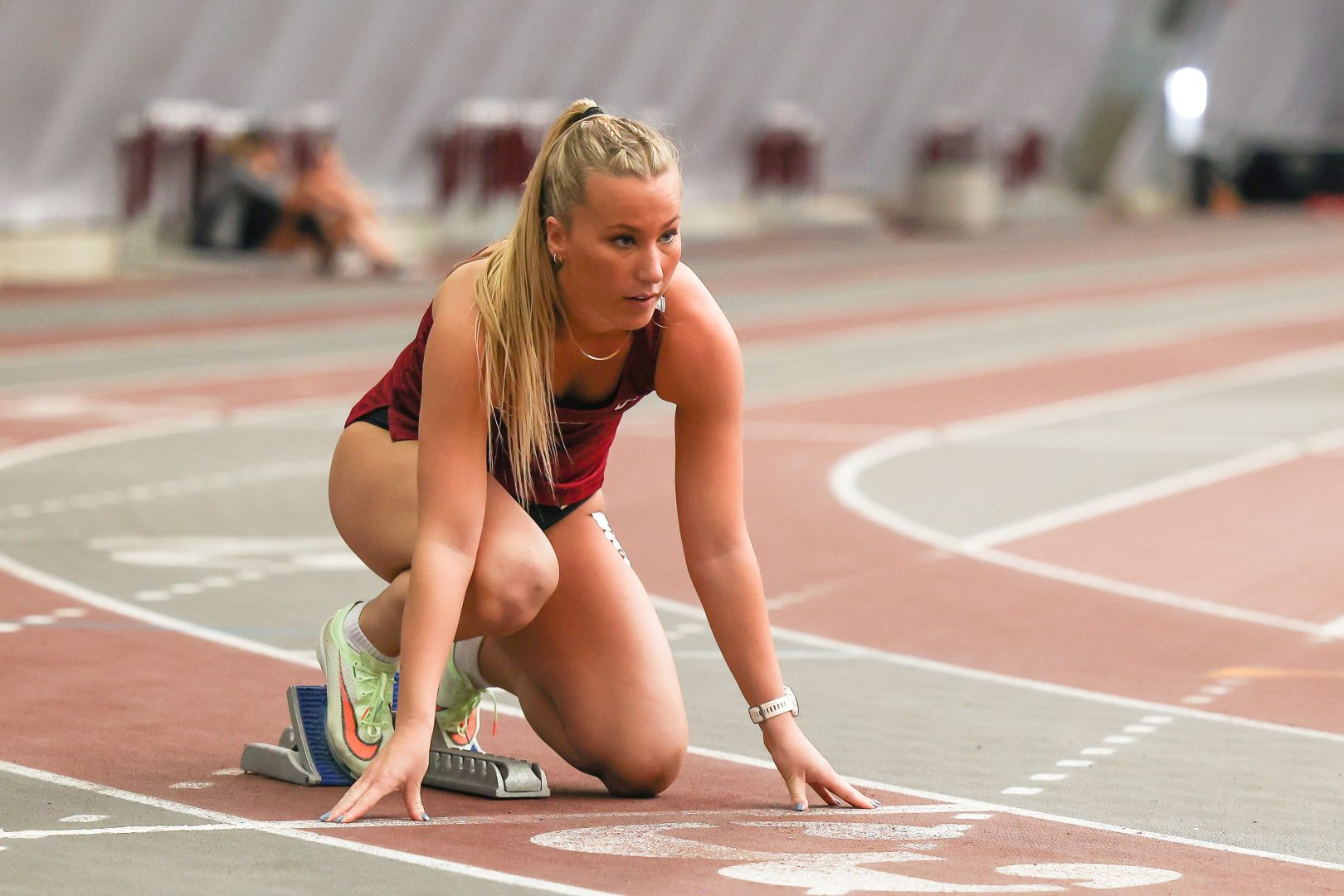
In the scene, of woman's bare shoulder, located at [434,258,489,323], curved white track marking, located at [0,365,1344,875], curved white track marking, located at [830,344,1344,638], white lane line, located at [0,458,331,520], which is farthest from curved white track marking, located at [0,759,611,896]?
white lane line, located at [0,458,331,520]

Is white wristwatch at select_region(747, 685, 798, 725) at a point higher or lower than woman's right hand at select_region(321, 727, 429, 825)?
higher

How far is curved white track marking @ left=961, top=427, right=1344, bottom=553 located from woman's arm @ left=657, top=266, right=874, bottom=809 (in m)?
4.04

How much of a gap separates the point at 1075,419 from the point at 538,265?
9.44 meters

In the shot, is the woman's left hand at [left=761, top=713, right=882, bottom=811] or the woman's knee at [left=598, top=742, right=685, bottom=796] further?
the woman's knee at [left=598, top=742, right=685, bottom=796]

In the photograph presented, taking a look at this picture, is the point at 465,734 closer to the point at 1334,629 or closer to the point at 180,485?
the point at 1334,629

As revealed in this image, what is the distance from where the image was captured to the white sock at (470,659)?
4.52 metres

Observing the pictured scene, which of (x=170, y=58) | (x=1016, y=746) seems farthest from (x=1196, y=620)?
(x=170, y=58)

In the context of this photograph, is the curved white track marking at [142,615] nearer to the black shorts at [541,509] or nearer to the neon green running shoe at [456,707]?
the neon green running shoe at [456,707]

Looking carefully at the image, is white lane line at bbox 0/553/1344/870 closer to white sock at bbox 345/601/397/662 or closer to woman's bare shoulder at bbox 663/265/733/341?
white sock at bbox 345/601/397/662

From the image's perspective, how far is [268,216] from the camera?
900 inches

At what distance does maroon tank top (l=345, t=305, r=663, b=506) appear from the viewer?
4.18 metres

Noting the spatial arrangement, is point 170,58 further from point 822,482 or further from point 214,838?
point 214,838

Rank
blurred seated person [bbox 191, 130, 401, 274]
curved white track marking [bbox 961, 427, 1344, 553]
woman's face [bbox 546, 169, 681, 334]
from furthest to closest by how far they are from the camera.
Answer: blurred seated person [bbox 191, 130, 401, 274]
curved white track marking [bbox 961, 427, 1344, 553]
woman's face [bbox 546, 169, 681, 334]

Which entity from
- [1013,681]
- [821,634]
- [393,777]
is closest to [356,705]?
[393,777]
